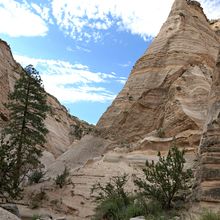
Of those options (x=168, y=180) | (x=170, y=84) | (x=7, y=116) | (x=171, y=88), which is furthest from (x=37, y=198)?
(x=7, y=116)

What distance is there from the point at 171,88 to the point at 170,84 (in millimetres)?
1409

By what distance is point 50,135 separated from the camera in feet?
176

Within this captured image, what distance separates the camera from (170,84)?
3775 cm

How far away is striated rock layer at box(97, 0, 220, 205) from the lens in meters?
31.1

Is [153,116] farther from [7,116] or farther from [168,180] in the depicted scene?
[168,180]

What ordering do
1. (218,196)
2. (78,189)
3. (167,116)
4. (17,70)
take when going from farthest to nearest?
(17,70)
(167,116)
(78,189)
(218,196)

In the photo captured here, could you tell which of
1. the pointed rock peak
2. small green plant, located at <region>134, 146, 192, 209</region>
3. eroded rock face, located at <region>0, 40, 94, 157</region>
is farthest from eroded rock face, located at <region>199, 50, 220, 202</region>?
the pointed rock peak

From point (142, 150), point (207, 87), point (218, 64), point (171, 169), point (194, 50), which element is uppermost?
point (194, 50)

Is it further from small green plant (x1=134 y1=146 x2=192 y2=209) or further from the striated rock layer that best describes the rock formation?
small green plant (x1=134 y1=146 x2=192 y2=209)

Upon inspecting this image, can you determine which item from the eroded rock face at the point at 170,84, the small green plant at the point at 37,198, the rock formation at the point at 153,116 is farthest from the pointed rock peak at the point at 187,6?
the small green plant at the point at 37,198

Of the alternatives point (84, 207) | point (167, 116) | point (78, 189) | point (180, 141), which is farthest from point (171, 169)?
point (167, 116)

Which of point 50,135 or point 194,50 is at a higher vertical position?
point 194,50

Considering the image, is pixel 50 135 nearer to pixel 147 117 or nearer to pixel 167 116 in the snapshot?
pixel 147 117

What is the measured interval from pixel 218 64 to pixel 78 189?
12841 millimetres
